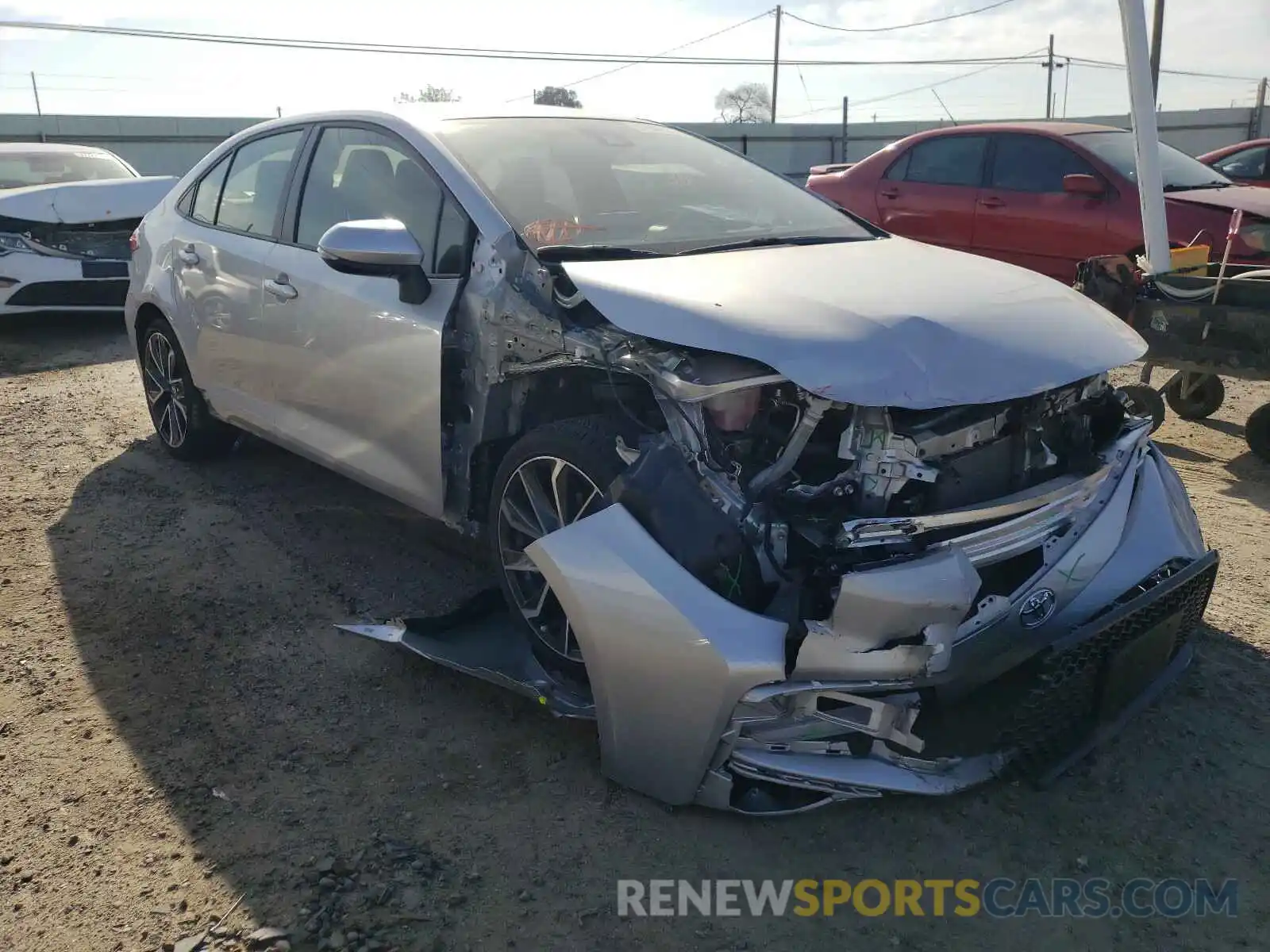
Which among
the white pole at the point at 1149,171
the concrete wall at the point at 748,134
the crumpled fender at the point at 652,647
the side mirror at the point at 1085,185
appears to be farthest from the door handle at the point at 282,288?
the concrete wall at the point at 748,134

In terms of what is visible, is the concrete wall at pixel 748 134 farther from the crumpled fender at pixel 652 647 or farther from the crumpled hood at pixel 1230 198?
the crumpled fender at pixel 652 647

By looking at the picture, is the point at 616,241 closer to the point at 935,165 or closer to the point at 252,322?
the point at 252,322

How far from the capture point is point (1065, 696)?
8.00 ft

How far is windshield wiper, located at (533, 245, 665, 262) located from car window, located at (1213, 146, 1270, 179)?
32.2ft

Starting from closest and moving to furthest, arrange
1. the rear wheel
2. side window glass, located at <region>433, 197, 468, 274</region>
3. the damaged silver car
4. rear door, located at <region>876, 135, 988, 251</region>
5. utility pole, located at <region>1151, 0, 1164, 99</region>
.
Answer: the damaged silver car < side window glass, located at <region>433, 197, 468, 274</region> < the rear wheel < rear door, located at <region>876, 135, 988, 251</region> < utility pole, located at <region>1151, 0, 1164, 99</region>

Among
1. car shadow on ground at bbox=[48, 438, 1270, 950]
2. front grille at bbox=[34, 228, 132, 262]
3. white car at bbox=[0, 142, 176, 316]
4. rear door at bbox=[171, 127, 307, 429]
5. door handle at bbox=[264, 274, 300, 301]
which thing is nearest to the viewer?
car shadow on ground at bbox=[48, 438, 1270, 950]

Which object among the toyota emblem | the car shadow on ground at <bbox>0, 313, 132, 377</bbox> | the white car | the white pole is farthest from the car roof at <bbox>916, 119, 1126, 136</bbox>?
the car shadow on ground at <bbox>0, 313, 132, 377</bbox>

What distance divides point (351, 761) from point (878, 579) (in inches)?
61.0

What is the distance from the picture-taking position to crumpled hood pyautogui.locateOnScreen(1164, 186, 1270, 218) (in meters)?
6.52

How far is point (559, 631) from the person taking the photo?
9.82 ft

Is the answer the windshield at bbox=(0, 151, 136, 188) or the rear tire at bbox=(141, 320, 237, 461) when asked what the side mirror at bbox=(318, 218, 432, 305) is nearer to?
the rear tire at bbox=(141, 320, 237, 461)

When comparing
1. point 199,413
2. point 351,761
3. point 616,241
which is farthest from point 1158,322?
point 199,413

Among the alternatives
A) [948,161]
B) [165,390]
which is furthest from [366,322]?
[948,161]

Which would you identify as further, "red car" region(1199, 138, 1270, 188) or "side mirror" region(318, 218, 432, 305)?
"red car" region(1199, 138, 1270, 188)
